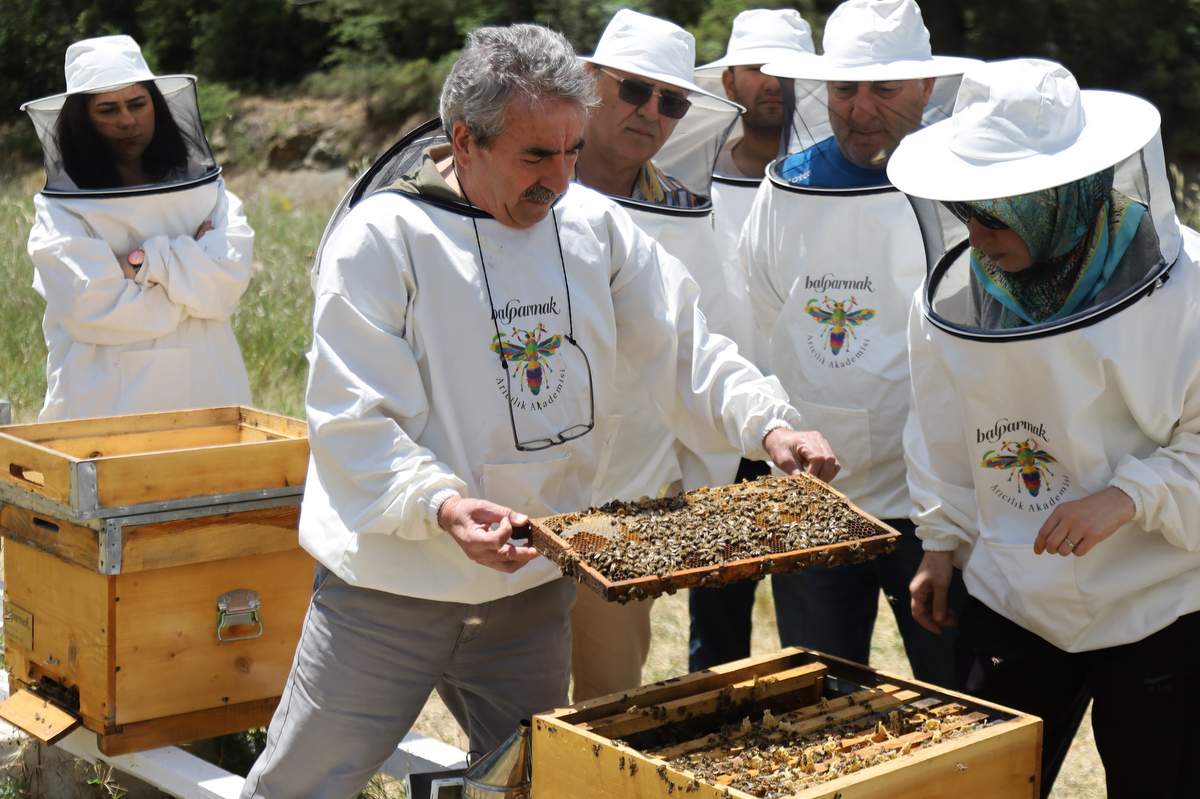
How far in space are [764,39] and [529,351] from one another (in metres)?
2.38

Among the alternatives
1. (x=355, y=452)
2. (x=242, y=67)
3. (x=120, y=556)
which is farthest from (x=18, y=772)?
(x=242, y=67)

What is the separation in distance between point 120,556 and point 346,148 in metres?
15.2

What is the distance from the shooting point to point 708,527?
250cm

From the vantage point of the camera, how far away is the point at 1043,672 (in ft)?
9.03

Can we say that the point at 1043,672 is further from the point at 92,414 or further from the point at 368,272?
the point at 92,414

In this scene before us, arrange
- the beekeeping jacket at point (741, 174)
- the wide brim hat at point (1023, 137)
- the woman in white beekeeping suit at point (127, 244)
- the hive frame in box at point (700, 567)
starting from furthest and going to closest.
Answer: the woman in white beekeeping suit at point (127, 244), the beekeeping jacket at point (741, 174), the wide brim hat at point (1023, 137), the hive frame in box at point (700, 567)

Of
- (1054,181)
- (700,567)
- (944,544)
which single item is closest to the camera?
(700,567)

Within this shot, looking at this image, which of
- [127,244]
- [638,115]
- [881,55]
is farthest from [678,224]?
[127,244]

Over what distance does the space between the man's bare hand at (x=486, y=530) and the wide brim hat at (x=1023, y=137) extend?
92 centimetres

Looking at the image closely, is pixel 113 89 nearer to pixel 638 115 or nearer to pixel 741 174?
pixel 638 115

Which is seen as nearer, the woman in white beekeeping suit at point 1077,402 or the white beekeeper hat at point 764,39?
the woman in white beekeeping suit at point 1077,402

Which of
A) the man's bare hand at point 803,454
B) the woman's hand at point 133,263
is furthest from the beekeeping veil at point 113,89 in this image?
the man's bare hand at point 803,454

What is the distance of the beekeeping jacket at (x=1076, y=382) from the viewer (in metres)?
2.51

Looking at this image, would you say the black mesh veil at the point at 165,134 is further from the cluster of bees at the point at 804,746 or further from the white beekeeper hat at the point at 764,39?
the cluster of bees at the point at 804,746
